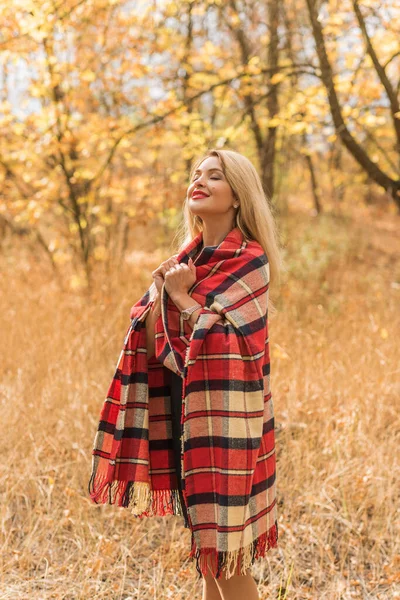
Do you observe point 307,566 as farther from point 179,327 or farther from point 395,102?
point 395,102

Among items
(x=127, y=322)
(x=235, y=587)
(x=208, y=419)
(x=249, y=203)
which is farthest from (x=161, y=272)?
(x=127, y=322)

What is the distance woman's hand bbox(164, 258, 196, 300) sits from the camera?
67.7 inches

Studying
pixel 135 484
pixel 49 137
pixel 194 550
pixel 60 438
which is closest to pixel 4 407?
pixel 60 438

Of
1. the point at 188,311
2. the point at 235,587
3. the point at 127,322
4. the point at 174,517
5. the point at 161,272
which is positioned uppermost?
the point at 161,272

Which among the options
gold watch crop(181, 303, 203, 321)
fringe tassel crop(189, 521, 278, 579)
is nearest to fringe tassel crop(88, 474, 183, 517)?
fringe tassel crop(189, 521, 278, 579)

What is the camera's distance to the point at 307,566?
2.62 meters

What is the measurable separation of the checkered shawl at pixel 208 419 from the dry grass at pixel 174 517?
809mm

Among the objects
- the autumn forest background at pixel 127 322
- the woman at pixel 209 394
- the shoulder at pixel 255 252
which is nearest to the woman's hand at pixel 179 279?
the woman at pixel 209 394

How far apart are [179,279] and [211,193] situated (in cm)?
32

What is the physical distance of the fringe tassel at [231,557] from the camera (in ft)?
5.16

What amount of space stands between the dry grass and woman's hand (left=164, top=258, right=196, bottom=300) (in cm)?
137

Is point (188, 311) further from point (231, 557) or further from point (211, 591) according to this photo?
point (211, 591)

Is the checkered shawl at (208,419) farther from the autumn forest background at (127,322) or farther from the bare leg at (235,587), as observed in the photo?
the autumn forest background at (127,322)

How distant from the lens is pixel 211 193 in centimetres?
184
